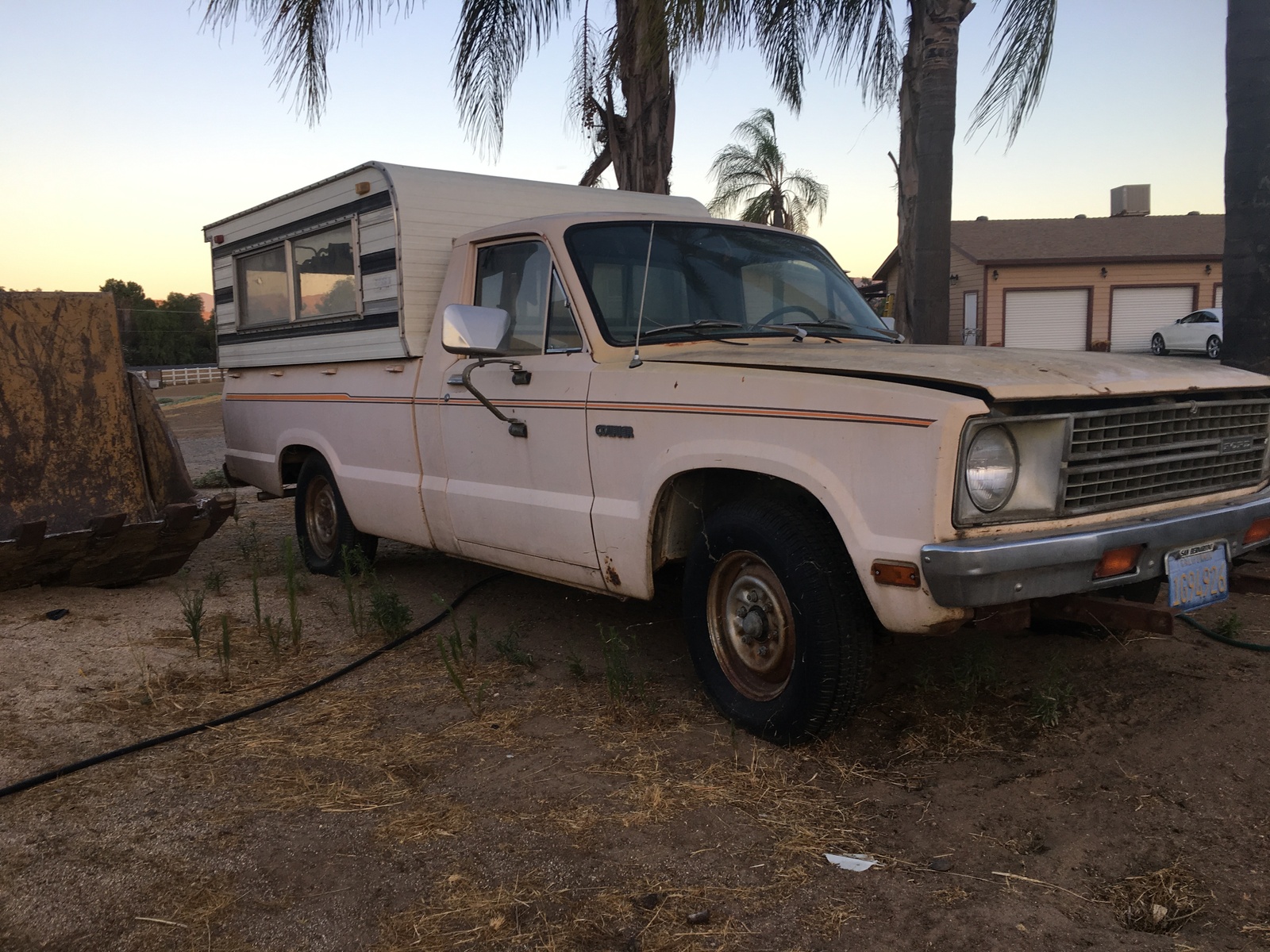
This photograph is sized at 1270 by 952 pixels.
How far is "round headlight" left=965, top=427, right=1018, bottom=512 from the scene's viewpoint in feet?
9.87

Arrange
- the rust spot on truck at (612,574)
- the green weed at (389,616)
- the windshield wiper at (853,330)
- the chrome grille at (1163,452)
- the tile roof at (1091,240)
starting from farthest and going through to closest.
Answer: the tile roof at (1091,240) → the green weed at (389,616) → the windshield wiper at (853,330) → the rust spot on truck at (612,574) → the chrome grille at (1163,452)

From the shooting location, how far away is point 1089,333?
105 feet

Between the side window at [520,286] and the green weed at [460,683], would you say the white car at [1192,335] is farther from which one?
the green weed at [460,683]

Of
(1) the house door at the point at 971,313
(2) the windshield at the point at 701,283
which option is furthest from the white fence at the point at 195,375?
(2) the windshield at the point at 701,283

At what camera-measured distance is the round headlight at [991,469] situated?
301 centimetres

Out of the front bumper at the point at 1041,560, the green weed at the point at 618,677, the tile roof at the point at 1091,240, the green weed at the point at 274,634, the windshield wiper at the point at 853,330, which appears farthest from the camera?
the tile roof at the point at 1091,240

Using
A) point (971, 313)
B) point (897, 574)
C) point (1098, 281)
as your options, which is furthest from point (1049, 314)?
point (897, 574)

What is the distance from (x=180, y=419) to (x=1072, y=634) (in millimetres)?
22533

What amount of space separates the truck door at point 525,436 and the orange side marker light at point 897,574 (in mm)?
1432

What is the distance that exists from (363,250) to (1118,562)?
417 centimetres

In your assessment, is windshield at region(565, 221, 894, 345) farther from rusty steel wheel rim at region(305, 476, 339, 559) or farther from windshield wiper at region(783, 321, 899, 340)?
rusty steel wheel rim at region(305, 476, 339, 559)

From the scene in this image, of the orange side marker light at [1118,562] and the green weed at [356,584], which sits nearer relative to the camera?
the orange side marker light at [1118,562]

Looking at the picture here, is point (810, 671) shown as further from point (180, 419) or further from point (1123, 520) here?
point (180, 419)

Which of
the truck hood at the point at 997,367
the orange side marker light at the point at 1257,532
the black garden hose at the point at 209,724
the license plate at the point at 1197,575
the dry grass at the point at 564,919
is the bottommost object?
the dry grass at the point at 564,919
